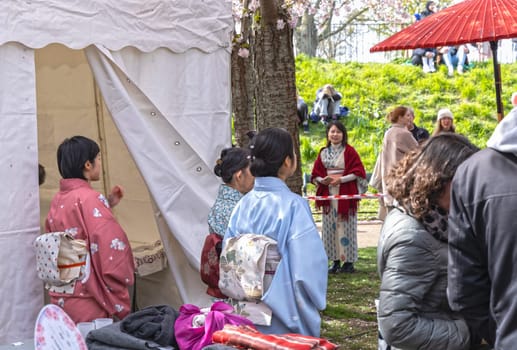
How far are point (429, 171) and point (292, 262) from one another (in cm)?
122

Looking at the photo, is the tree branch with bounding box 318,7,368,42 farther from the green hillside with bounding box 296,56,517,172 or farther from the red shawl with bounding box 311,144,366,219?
the red shawl with bounding box 311,144,366,219

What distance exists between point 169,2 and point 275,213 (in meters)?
2.20

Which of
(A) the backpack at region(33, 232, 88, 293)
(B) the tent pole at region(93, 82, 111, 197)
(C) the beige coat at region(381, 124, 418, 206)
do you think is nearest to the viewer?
(A) the backpack at region(33, 232, 88, 293)

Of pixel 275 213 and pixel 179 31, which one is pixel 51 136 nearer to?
pixel 179 31

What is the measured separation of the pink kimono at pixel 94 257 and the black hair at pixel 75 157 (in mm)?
101

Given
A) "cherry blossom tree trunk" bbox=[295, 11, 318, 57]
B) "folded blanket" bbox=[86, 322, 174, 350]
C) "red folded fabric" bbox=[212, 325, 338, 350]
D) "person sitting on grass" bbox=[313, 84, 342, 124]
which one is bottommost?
"folded blanket" bbox=[86, 322, 174, 350]

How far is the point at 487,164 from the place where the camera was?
2.71 metres

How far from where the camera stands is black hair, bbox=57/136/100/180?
201 inches

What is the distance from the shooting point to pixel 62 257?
16.0 feet

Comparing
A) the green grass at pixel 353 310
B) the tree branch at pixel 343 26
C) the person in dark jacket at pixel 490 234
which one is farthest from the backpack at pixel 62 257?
the tree branch at pixel 343 26

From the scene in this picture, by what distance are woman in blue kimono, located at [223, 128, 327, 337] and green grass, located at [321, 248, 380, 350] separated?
2213 mm

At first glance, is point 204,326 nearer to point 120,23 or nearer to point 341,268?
point 120,23

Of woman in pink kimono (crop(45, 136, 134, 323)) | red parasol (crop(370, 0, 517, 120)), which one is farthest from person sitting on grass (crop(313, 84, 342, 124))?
woman in pink kimono (crop(45, 136, 134, 323))

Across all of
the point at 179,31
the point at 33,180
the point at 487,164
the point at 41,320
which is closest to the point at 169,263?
the point at 33,180
